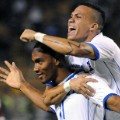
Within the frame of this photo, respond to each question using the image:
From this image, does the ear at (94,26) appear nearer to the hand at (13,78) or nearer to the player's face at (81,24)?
the player's face at (81,24)

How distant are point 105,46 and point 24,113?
2872mm

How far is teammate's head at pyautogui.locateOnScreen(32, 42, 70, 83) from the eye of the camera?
328cm

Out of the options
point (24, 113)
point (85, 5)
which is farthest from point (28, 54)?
point (85, 5)

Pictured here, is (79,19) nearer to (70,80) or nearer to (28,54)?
(70,80)

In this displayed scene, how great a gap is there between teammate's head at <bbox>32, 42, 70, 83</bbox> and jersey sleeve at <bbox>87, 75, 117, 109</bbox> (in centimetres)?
28

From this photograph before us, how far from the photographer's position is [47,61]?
3.29 meters

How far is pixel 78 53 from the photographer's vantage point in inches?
123

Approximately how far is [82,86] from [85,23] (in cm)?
57

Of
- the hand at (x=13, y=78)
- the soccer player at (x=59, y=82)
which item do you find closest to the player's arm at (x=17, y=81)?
the hand at (x=13, y=78)

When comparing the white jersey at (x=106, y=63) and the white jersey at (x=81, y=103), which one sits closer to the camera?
the white jersey at (x=81, y=103)

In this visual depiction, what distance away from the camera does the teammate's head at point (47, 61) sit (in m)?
3.28

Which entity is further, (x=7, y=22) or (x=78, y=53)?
(x=7, y=22)

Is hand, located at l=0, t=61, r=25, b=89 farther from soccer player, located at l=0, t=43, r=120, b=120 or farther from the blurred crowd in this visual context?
the blurred crowd

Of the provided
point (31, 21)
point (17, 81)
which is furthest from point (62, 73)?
point (31, 21)
